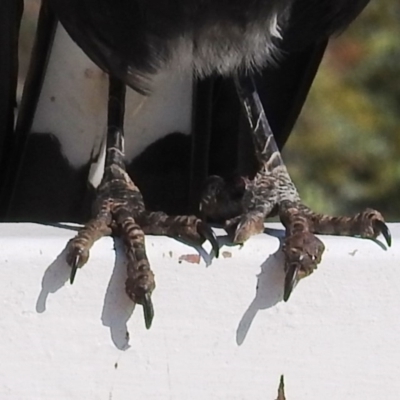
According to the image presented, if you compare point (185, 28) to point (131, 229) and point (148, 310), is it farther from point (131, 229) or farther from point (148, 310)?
point (148, 310)

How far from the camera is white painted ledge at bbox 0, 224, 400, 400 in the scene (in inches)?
47.9

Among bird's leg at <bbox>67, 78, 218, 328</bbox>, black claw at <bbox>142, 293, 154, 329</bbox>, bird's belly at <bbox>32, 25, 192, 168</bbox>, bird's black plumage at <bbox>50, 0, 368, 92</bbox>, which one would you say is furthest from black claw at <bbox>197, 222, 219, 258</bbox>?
bird's belly at <bbox>32, 25, 192, 168</bbox>

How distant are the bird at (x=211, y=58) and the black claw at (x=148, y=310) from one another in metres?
0.18

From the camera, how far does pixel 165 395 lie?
48.6 inches

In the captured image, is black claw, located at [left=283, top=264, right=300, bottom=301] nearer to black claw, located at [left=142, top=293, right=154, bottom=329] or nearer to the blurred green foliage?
black claw, located at [left=142, top=293, right=154, bottom=329]

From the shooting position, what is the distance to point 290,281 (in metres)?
1.24

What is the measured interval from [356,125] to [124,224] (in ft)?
5.20

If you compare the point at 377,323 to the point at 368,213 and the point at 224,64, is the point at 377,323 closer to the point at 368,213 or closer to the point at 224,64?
the point at 368,213

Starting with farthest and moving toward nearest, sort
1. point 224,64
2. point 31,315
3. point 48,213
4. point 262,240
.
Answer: point 48,213
point 224,64
point 262,240
point 31,315

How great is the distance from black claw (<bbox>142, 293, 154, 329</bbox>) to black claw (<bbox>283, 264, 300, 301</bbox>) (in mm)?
147


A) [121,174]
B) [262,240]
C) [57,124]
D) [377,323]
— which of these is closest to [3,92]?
[57,124]

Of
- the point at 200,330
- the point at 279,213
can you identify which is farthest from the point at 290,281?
the point at 279,213

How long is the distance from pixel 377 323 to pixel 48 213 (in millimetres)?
864

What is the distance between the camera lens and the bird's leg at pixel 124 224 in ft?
4.00
